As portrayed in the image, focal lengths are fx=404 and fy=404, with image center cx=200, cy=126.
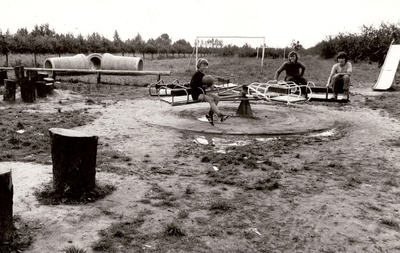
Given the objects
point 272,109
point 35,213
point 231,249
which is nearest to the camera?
point 231,249

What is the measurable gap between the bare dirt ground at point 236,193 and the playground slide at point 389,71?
9243 mm

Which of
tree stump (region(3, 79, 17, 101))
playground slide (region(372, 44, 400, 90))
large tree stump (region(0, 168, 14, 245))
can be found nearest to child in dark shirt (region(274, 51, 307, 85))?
playground slide (region(372, 44, 400, 90))

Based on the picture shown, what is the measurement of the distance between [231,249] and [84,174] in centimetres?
194

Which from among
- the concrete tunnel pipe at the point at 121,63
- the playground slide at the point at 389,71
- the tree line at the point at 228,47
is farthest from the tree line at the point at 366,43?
the concrete tunnel pipe at the point at 121,63

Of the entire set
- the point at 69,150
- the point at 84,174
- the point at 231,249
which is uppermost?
the point at 69,150

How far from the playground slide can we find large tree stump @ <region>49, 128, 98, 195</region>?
50.3 feet

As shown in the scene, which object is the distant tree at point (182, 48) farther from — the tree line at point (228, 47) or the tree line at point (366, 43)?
the tree line at point (366, 43)

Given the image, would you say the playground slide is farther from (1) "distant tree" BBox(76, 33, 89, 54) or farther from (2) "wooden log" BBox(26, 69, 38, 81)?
(1) "distant tree" BBox(76, 33, 89, 54)

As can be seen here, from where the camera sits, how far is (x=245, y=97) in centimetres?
959

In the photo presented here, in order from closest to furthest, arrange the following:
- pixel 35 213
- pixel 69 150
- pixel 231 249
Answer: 1. pixel 231 249
2. pixel 35 213
3. pixel 69 150

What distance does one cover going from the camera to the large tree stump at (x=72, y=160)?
441cm

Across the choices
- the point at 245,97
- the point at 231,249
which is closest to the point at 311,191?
the point at 231,249

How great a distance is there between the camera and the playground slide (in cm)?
1736

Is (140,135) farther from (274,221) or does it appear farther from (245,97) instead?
(274,221)
